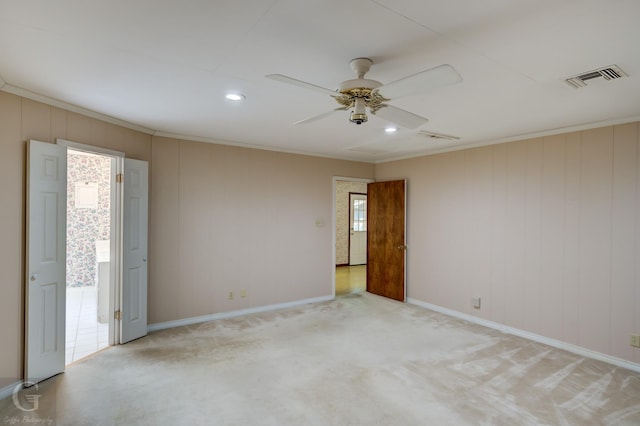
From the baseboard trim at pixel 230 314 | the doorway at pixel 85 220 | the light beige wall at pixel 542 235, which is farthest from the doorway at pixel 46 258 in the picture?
the light beige wall at pixel 542 235

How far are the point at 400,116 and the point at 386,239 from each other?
3.72 m

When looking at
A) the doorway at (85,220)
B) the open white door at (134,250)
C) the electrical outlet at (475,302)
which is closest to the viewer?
the open white door at (134,250)

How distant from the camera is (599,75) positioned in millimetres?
2232

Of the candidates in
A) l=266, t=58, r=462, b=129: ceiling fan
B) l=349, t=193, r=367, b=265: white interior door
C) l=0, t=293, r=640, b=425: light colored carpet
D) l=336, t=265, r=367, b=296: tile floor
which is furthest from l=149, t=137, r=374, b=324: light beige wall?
l=349, t=193, r=367, b=265: white interior door

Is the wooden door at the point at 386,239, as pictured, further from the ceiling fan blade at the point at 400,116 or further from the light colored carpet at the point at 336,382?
the ceiling fan blade at the point at 400,116

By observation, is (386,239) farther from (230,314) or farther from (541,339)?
(230,314)

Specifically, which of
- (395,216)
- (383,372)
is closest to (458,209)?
(395,216)

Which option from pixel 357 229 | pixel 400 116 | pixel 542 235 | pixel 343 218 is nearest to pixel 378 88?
pixel 400 116

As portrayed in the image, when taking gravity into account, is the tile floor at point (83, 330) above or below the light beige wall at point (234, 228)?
below

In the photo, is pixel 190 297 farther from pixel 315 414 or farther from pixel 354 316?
pixel 315 414

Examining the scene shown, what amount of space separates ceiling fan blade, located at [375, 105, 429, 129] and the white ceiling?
26 centimetres

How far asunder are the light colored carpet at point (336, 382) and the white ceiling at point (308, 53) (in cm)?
243

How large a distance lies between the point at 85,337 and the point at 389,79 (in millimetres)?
4285

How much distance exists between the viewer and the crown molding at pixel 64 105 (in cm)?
255
